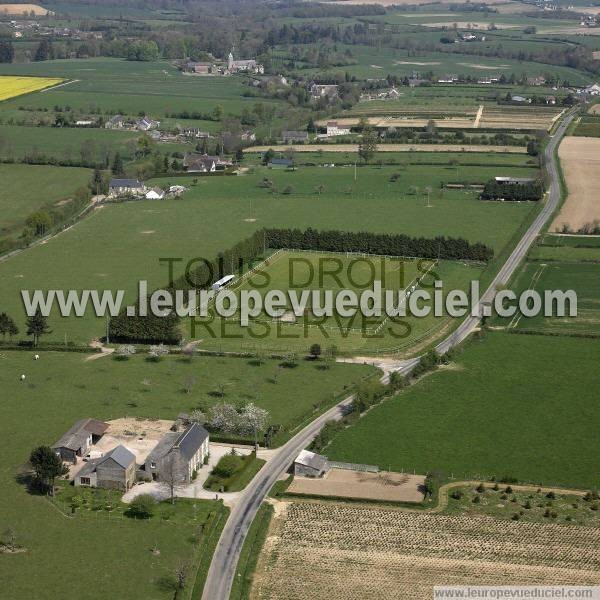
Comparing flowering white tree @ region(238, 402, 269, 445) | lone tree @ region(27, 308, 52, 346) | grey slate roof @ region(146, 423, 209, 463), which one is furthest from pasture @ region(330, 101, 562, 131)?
grey slate roof @ region(146, 423, 209, 463)

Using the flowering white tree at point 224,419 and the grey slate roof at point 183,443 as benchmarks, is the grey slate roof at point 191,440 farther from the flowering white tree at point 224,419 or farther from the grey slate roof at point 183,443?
the flowering white tree at point 224,419

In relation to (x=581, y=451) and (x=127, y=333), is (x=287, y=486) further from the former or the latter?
(x=127, y=333)

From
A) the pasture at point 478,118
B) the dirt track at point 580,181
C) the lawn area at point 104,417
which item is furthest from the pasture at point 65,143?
the lawn area at point 104,417

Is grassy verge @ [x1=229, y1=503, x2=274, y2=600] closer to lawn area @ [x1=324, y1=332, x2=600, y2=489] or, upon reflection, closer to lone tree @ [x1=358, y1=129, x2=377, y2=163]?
lawn area @ [x1=324, y1=332, x2=600, y2=489]

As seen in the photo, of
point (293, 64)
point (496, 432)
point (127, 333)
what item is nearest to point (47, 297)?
point (127, 333)

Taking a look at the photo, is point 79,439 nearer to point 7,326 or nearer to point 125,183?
point 7,326

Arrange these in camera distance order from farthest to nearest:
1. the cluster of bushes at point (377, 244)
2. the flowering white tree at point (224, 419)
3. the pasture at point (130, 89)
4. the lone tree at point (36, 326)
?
the pasture at point (130, 89) → the cluster of bushes at point (377, 244) → the lone tree at point (36, 326) → the flowering white tree at point (224, 419)
